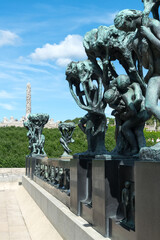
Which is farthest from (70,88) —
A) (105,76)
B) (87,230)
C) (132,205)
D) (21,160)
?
(21,160)

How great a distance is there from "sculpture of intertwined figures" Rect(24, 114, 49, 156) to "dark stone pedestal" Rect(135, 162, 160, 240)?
15.0 m

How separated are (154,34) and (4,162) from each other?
88.1 feet

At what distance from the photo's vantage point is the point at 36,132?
62.4ft

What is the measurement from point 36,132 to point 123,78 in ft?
47.1

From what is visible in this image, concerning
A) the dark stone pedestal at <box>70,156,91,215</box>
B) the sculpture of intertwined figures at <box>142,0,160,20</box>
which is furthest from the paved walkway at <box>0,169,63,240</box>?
the sculpture of intertwined figures at <box>142,0,160,20</box>

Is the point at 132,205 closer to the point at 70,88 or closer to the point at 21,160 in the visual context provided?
the point at 70,88

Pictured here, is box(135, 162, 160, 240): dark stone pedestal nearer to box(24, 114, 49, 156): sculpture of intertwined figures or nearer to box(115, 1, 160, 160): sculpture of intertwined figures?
box(115, 1, 160, 160): sculpture of intertwined figures

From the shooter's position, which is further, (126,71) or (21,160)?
(21,160)

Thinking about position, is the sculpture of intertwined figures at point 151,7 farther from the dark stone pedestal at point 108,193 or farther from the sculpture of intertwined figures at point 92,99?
the sculpture of intertwined figures at point 92,99

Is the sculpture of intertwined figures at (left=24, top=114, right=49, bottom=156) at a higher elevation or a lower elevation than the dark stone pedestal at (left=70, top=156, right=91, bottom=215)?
higher

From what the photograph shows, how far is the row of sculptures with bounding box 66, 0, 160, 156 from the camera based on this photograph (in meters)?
3.48

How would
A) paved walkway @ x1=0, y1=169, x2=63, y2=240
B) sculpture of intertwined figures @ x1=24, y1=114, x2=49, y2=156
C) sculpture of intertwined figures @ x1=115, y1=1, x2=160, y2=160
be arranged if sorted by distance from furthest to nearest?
sculpture of intertwined figures @ x1=24, y1=114, x2=49, y2=156
paved walkway @ x1=0, y1=169, x2=63, y2=240
sculpture of intertwined figures @ x1=115, y1=1, x2=160, y2=160

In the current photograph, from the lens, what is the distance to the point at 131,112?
504cm

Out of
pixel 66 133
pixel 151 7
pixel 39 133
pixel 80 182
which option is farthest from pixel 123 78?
pixel 39 133
